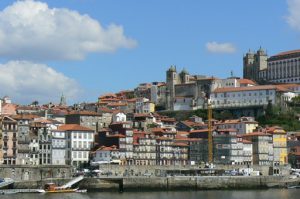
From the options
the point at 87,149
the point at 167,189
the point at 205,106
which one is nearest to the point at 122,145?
the point at 87,149

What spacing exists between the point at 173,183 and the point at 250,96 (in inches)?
1904

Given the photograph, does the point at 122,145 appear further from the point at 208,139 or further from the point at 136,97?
the point at 136,97

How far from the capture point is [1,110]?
96375 mm

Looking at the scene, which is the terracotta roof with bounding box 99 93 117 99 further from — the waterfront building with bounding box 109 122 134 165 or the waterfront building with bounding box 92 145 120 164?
the waterfront building with bounding box 92 145 120 164

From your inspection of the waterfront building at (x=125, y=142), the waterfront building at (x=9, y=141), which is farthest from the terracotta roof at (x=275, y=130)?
the waterfront building at (x=9, y=141)

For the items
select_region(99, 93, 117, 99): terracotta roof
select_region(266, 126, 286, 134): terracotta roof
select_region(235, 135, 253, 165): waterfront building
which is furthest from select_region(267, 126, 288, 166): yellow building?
select_region(99, 93, 117, 99): terracotta roof

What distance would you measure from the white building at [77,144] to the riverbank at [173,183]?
16.9 metres

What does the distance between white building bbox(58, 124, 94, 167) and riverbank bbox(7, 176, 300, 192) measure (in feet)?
55.6

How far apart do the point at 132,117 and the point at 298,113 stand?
23617 millimetres

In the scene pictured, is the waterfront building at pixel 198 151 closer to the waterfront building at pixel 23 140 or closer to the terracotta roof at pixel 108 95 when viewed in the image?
the waterfront building at pixel 23 140

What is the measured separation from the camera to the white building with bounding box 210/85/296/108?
110 meters

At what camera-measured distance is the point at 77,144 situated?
81625 millimetres

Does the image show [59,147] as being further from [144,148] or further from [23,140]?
[144,148]

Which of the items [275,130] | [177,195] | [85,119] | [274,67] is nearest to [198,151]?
[275,130]
